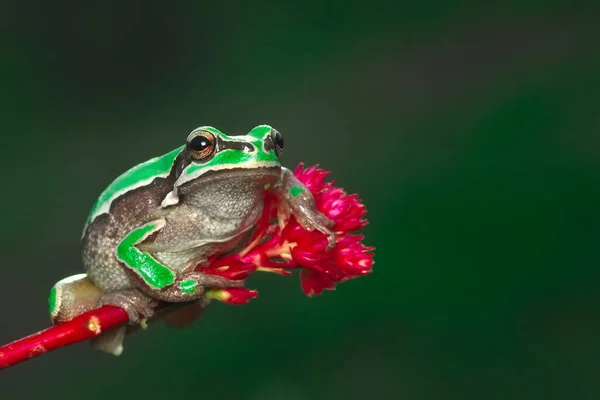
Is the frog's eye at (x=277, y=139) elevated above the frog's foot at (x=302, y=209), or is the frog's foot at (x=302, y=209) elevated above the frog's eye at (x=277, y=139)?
the frog's eye at (x=277, y=139)

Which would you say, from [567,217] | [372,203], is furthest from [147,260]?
[567,217]

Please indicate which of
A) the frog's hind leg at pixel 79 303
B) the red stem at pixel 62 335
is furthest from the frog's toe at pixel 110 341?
the red stem at pixel 62 335

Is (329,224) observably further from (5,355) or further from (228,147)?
(5,355)

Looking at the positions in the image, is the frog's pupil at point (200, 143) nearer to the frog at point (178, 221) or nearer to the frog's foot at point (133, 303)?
the frog at point (178, 221)

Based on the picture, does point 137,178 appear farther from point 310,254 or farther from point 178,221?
point 310,254

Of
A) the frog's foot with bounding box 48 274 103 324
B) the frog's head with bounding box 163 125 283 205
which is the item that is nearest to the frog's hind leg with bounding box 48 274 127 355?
the frog's foot with bounding box 48 274 103 324
